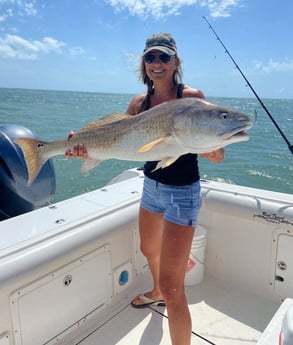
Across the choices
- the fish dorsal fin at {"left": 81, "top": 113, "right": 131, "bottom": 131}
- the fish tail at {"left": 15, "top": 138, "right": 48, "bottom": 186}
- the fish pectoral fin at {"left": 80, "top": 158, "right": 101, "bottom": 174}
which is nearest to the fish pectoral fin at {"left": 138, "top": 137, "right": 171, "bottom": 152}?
the fish dorsal fin at {"left": 81, "top": 113, "right": 131, "bottom": 131}

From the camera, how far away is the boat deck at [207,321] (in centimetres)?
273

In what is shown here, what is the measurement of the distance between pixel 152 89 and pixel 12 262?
1.44m

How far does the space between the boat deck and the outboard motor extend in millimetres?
1289

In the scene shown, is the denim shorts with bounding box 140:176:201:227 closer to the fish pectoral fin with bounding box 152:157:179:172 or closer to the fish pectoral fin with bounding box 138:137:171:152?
the fish pectoral fin with bounding box 152:157:179:172

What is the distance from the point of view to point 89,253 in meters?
2.65

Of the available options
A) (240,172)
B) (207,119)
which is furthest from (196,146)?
(240,172)

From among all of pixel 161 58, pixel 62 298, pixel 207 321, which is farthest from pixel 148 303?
pixel 161 58

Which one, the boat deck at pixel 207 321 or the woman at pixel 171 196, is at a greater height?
the woman at pixel 171 196

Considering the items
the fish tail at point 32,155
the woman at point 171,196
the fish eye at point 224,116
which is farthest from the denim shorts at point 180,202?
the fish tail at point 32,155

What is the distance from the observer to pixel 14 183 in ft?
10.6

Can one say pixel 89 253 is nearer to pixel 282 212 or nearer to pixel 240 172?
pixel 282 212

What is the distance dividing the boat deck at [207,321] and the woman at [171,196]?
24.8 inches

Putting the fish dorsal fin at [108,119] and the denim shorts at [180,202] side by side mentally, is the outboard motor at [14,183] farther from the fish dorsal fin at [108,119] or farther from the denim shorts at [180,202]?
the denim shorts at [180,202]

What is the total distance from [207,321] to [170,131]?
5.58ft
